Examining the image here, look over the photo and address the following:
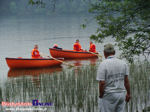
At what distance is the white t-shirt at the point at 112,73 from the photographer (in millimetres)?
5523

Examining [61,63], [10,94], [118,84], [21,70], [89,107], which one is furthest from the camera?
[61,63]

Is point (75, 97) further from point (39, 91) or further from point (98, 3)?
point (98, 3)

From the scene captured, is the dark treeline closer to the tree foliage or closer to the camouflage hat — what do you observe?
the tree foliage

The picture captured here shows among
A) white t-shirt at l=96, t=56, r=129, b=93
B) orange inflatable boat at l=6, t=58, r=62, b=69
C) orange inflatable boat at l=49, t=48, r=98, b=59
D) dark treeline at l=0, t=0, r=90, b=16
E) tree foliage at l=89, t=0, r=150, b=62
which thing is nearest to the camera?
white t-shirt at l=96, t=56, r=129, b=93

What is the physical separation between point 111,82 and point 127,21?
551 centimetres

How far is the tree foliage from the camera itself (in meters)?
10.3

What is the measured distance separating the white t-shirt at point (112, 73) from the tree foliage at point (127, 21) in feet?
15.6

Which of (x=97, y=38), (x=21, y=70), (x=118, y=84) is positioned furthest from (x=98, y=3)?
(x=21, y=70)

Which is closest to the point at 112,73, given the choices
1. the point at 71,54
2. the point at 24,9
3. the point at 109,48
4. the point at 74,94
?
the point at 109,48

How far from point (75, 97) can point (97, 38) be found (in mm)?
2453

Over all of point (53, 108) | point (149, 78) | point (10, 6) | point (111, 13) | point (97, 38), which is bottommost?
point (53, 108)

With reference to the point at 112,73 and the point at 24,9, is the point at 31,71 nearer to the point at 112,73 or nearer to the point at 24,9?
the point at 112,73

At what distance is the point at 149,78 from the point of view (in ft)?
42.2

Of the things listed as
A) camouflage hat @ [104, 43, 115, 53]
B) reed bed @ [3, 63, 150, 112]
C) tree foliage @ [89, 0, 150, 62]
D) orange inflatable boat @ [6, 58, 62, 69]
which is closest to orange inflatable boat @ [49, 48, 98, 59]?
orange inflatable boat @ [6, 58, 62, 69]
